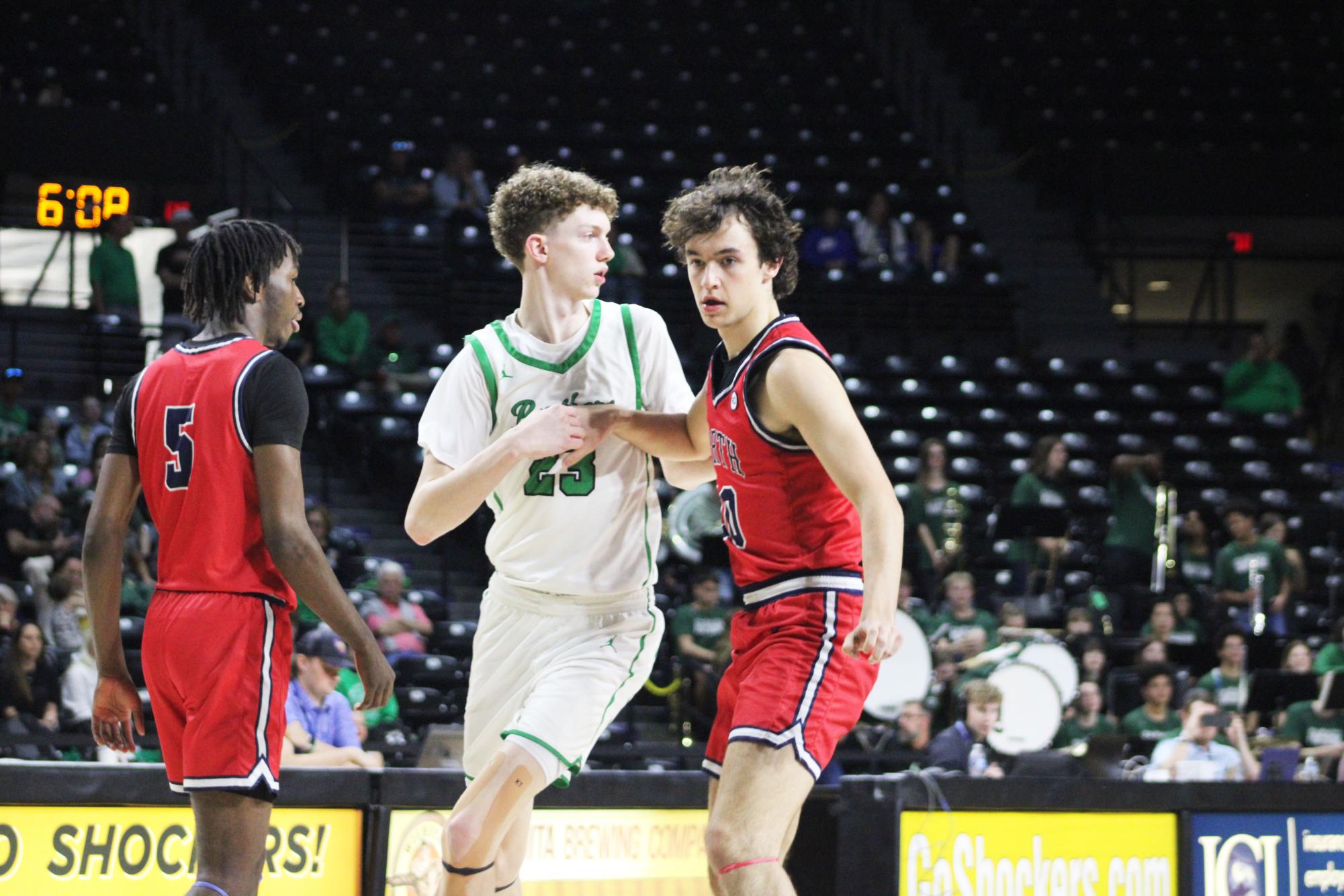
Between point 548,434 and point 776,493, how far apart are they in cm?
64

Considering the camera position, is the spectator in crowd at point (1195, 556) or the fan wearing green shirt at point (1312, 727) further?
the spectator in crowd at point (1195, 556)

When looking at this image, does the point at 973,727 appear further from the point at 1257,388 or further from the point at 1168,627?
the point at 1257,388

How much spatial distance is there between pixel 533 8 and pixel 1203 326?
30.8ft

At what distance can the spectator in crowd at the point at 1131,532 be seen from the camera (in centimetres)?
1369

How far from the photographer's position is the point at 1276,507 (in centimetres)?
1521

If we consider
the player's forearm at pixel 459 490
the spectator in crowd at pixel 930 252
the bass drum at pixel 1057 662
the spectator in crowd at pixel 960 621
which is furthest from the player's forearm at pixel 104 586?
the spectator in crowd at pixel 930 252

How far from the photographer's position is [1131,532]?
13.7m

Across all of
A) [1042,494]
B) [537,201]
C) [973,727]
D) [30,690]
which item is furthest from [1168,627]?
[537,201]

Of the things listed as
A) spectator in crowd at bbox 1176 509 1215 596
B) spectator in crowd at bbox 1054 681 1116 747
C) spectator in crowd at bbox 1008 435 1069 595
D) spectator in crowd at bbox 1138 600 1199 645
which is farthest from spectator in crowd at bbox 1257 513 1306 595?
spectator in crowd at bbox 1054 681 1116 747

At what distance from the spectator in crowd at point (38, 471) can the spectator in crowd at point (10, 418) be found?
352 millimetres

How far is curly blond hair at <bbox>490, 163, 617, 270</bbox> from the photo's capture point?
4852mm

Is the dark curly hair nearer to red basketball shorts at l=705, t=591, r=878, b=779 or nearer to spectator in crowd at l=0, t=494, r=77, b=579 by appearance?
red basketball shorts at l=705, t=591, r=878, b=779

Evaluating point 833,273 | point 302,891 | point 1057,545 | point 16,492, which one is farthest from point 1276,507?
point 302,891

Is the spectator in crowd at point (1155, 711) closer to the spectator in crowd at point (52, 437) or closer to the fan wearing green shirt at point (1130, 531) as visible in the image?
the fan wearing green shirt at point (1130, 531)
